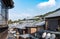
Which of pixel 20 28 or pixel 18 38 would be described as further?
pixel 20 28

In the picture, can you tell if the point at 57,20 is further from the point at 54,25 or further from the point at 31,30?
the point at 31,30

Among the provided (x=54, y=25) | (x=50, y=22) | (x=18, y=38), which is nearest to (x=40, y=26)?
(x=18, y=38)

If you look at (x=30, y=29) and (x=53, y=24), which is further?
(x=30, y=29)

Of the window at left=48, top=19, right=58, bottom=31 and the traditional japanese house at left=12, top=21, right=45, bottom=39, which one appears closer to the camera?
the window at left=48, top=19, right=58, bottom=31

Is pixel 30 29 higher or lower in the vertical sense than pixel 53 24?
lower

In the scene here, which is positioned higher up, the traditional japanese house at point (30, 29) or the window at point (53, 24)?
the window at point (53, 24)

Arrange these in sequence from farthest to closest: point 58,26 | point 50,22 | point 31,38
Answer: point 31,38, point 50,22, point 58,26

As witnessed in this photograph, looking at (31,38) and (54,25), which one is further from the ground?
(54,25)

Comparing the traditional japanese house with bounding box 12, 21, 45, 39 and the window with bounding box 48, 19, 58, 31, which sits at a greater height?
the window with bounding box 48, 19, 58, 31

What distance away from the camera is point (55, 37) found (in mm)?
19422

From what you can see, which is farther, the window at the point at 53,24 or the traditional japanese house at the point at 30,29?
the traditional japanese house at the point at 30,29

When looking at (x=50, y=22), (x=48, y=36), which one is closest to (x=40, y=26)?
Answer: (x=50, y=22)

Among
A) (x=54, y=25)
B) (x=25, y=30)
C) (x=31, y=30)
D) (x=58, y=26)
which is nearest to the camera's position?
(x=58, y=26)

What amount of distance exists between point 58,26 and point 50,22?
391 cm
